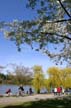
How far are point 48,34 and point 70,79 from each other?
214 feet

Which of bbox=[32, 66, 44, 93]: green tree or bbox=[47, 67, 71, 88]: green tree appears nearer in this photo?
bbox=[32, 66, 44, 93]: green tree

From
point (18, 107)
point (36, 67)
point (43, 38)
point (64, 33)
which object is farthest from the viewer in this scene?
point (36, 67)

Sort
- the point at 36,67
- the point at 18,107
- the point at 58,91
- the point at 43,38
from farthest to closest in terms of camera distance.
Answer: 1. the point at 36,67
2. the point at 58,91
3. the point at 43,38
4. the point at 18,107

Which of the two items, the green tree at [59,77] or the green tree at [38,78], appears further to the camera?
the green tree at [59,77]

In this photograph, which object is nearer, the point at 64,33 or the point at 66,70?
the point at 64,33

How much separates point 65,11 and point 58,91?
101ft

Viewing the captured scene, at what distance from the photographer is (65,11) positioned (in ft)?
87.5

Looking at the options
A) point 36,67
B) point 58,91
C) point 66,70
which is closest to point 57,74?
point 66,70

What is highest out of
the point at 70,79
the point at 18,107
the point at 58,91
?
the point at 70,79

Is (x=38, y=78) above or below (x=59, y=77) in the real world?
below

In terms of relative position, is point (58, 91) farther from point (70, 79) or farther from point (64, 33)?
point (70, 79)

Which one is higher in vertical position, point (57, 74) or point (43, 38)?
point (57, 74)

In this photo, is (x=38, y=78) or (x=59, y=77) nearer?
(x=38, y=78)

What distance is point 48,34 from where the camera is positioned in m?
28.7
